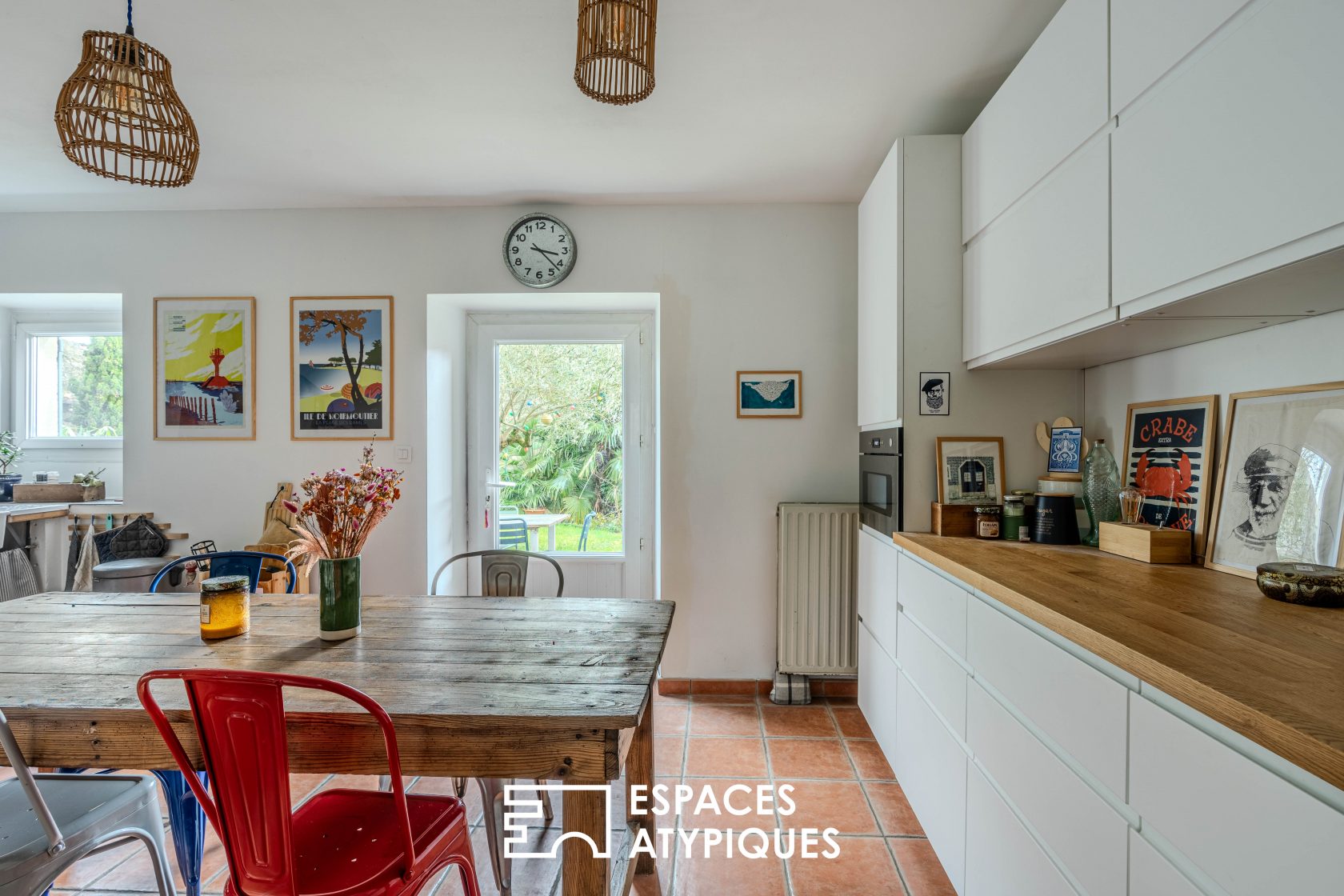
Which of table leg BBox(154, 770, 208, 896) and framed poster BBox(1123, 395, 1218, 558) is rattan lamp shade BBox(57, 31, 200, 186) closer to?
table leg BBox(154, 770, 208, 896)

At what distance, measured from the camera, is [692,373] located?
3.43 meters

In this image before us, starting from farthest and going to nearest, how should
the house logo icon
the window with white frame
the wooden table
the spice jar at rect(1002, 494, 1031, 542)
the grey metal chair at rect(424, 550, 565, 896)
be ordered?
the window with white frame, the spice jar at rect(1002, 494, 1031, 542), the house logo icon, the grey metal chair at rect(424, 550, 565, 896), the wooden table

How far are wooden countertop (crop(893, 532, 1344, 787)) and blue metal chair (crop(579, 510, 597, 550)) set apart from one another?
2354mm

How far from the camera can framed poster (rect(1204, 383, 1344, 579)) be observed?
1.40 meters

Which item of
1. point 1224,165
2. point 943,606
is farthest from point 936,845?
point 1224,165

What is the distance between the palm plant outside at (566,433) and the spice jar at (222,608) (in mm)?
2236

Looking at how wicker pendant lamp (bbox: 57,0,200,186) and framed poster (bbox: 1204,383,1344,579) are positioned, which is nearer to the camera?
framed poster (bbox: 1204,383,1344,579)

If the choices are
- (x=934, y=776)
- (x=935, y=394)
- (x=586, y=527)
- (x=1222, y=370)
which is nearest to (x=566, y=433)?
(x=586, y=527)

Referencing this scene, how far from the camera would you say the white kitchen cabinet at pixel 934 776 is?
1748 mm

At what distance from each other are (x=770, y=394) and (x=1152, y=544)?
6.27ft

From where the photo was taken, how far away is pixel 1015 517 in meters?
2.28

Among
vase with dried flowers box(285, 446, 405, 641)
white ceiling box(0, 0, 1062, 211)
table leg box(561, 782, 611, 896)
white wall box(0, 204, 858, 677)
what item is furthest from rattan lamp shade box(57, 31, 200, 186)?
white wall box(0, 204, 858, 677)

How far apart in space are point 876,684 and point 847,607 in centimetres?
58

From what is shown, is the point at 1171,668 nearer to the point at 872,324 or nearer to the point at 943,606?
the point at 943,606
